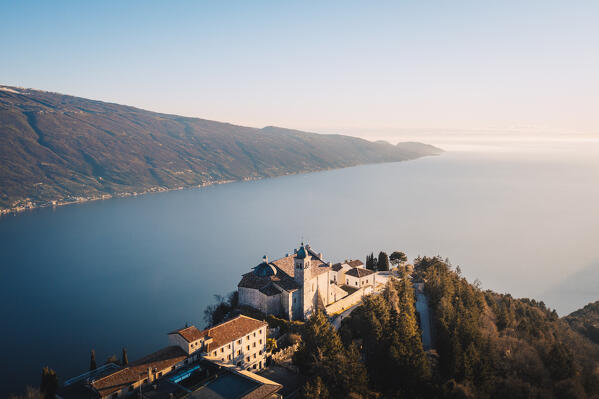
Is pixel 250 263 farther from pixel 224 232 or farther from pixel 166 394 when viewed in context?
pixel 166 394

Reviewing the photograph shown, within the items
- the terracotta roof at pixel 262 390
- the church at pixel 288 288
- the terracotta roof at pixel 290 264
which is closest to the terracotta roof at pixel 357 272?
the terracotta roof at pixel 290 264

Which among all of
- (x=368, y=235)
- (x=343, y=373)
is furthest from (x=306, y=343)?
(x=368, y=235)

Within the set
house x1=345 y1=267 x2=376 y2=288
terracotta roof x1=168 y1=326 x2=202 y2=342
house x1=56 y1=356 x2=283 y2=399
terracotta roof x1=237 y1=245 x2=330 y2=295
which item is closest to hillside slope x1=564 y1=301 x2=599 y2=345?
house x1=345 y1=267 x2=376 y2=288

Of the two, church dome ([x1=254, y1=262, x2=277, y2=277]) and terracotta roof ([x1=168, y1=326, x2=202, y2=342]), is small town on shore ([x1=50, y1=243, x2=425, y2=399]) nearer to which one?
terracotta roof ([x1=168, y1=326, x2=202, y2=342])

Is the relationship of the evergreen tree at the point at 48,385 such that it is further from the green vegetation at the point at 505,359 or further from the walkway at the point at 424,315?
the walkway at the point at 424,315

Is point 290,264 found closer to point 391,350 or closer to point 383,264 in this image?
point 391,350

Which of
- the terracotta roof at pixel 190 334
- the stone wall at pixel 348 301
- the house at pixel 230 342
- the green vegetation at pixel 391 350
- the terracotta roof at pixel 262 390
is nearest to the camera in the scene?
the terracotta roof at pixel 262 390
